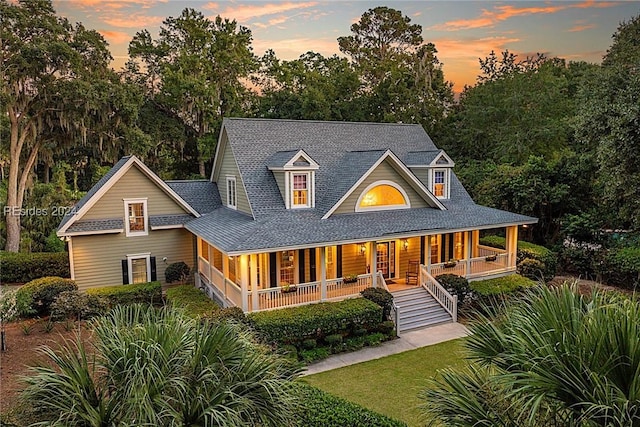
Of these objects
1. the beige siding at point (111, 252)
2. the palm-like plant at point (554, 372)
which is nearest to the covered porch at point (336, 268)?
the beige siding at point (111, 252)

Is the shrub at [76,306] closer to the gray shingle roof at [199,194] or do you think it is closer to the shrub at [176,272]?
the shrub at [176,272]

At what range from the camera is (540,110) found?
29734mm

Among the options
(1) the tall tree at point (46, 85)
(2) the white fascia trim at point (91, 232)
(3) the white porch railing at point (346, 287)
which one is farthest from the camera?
(1) the tall tree at point (46, 85)

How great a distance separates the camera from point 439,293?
635 inches

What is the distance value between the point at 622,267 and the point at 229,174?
18072 mm

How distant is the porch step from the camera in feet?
49.1

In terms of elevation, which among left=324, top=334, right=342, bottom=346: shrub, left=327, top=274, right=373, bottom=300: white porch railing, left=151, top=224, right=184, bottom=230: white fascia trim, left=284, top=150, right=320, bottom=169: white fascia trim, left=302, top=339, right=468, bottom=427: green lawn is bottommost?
left=302, top=339, right=468, bottom=427: green lawn

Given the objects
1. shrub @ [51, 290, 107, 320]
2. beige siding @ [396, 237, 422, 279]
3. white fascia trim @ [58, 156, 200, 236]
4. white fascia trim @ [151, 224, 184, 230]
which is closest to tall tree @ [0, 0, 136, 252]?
white fascia trim @ [58, 156, 200, 236]

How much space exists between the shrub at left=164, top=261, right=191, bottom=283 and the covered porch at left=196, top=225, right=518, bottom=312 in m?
0.64

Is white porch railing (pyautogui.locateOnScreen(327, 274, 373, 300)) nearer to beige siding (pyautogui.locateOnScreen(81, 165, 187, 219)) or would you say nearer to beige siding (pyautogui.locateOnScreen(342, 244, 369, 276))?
beige siding (pyautogui.locateOnScreen(342, 244, 369, 276))

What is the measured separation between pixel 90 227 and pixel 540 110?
1130 inches

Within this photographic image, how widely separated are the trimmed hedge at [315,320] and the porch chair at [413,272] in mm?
4201

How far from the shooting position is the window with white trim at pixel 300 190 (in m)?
16.7

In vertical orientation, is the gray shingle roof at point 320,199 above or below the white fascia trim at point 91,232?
above
